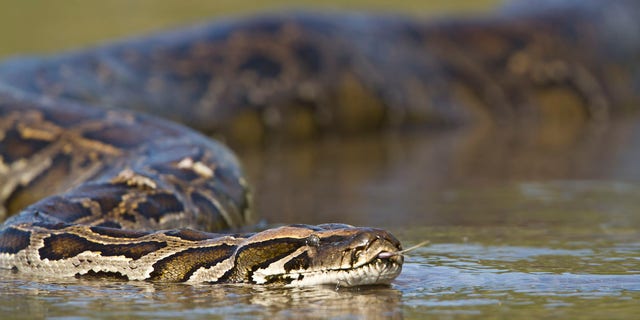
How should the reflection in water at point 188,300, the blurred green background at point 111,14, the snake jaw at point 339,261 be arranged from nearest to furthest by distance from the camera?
the reflection in water at point 188,300 < the snake jaw at point 339,261 < the blurred green background at point 111,14

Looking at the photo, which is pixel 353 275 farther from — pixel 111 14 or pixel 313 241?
pixel 111 14

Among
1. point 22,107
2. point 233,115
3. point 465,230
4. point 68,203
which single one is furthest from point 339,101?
Answer: point 68,203

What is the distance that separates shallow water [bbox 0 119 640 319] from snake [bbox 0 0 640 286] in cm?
17

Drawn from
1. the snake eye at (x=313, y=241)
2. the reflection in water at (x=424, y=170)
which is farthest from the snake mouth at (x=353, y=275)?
the reflection in water at (x=424, y=170)

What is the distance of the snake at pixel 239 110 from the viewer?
6.11 metres

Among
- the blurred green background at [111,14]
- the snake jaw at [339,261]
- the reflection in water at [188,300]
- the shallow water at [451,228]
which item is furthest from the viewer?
the blurred green background at [111,14]

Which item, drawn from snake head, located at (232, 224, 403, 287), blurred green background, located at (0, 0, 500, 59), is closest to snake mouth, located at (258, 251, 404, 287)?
snake head, located at (232, 224, 403, 287)

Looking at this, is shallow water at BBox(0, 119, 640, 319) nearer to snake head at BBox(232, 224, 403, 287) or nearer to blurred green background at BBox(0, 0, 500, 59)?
snake head at BBox(232, 224, 403, 287)

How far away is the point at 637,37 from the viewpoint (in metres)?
19.3

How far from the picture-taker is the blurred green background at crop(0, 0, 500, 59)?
1948cm

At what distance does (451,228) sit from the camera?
27.1 feet

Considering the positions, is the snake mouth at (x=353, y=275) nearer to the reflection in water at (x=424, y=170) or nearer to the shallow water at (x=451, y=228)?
the shallow water at (x=451, y=228)

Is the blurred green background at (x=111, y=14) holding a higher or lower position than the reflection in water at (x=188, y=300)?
higher

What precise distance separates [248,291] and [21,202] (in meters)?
4.34
